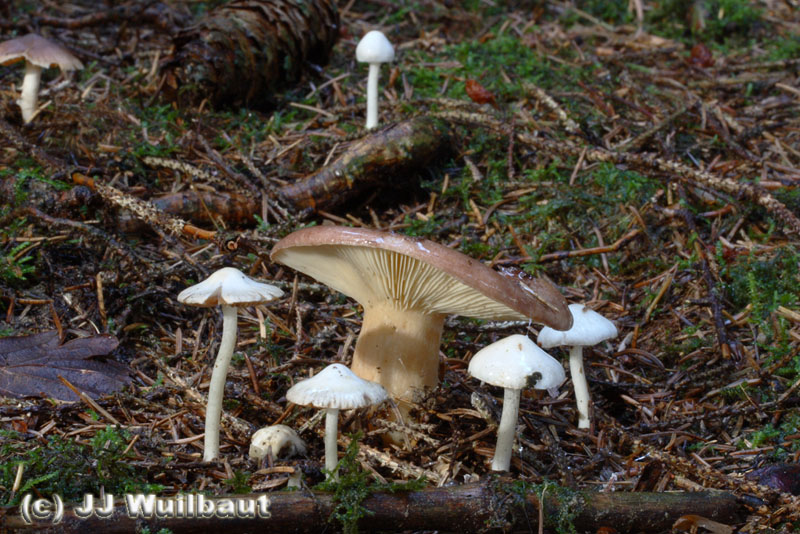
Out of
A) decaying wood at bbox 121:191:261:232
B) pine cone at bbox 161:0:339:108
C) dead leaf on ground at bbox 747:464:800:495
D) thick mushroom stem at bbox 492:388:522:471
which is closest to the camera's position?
dead leaf on ground at bbox 747:464:800:495

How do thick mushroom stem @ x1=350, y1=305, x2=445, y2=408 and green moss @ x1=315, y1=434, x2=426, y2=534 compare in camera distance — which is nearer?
green moss @ x1=315, y1=434, x2=426, y2=534

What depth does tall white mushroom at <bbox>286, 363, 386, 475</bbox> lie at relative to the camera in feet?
6.98

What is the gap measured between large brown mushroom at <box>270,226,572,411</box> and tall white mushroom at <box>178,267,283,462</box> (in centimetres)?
26

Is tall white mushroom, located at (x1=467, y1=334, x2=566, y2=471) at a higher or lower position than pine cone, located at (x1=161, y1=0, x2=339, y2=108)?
lower

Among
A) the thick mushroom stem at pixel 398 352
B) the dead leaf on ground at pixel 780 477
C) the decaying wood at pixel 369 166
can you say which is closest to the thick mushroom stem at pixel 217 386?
the thick mushroom stem at pixel 398 352

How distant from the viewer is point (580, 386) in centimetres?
292

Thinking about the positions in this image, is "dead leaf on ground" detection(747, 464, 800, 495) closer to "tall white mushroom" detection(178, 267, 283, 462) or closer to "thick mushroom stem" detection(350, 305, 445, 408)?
"thick mushroom stem" detection(350, 305, 445, 408)

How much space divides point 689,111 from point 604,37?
1649mm

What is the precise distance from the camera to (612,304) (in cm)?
351

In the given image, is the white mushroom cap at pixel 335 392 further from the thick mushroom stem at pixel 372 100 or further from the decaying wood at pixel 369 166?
the thick mushroom stem at pixel 372 100

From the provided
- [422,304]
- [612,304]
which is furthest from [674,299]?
[422,304]

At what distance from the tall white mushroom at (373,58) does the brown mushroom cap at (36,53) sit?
1917mm

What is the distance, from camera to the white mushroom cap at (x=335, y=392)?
6.98 ft

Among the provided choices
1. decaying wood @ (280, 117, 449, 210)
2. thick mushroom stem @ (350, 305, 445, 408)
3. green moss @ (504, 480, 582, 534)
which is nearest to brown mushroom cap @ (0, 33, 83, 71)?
decaying wood @ (280, 117, 449, 210)
